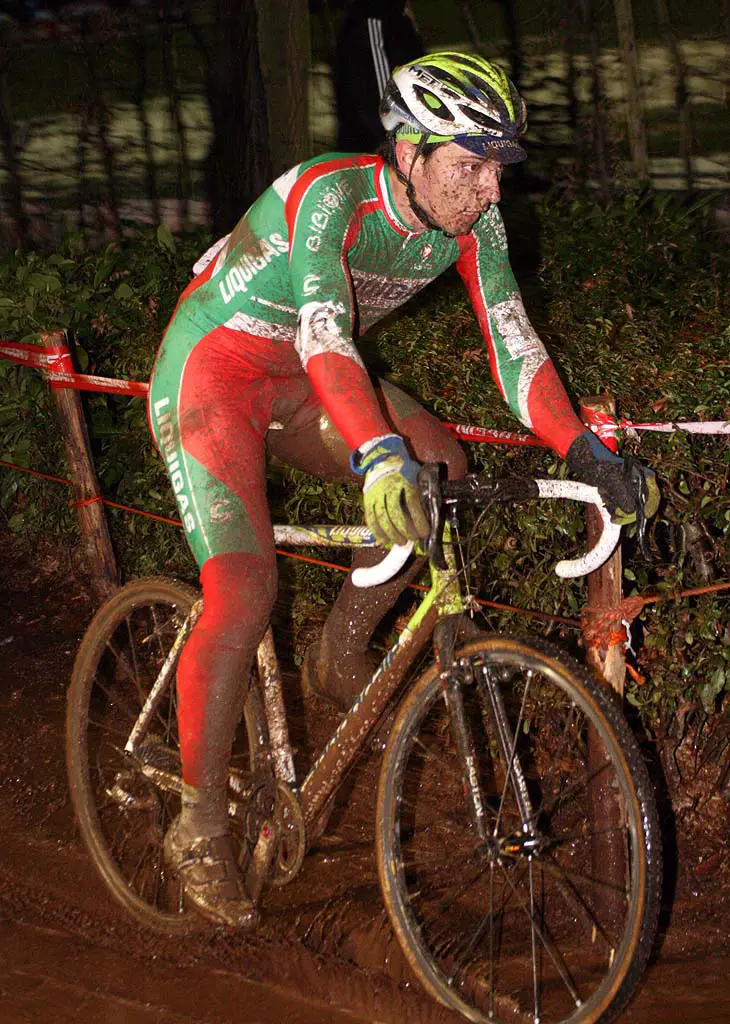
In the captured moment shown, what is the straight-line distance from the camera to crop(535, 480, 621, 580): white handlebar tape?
10.1ft

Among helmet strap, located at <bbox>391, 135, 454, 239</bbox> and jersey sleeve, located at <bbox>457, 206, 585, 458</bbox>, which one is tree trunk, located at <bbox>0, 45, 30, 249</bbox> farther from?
helmet strap, located at <bbox>391, 135, 454, 239</bbox>

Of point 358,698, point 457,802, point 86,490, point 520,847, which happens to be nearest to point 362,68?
point 86,490

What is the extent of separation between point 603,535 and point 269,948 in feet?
5.87

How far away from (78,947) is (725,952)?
2.11 m

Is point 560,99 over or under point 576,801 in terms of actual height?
over

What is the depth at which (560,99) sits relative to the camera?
12.4m

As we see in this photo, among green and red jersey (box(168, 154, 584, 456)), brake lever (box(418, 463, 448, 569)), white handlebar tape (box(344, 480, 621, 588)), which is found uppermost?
green and red jersey (box(168, 154, 584, 456))

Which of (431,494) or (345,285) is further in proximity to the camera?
(345,285)

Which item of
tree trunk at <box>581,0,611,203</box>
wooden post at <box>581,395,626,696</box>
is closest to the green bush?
wooden post at <box>581,395,626,696</box>

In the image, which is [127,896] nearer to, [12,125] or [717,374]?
[717,374]

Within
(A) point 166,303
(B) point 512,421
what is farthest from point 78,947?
(A) point 166,303

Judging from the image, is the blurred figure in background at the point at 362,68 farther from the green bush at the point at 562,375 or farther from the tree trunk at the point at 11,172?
the tree trunk at the point at 11,172

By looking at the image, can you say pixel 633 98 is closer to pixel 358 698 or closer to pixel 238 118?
pixel 238 118

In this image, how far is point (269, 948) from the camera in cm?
386
